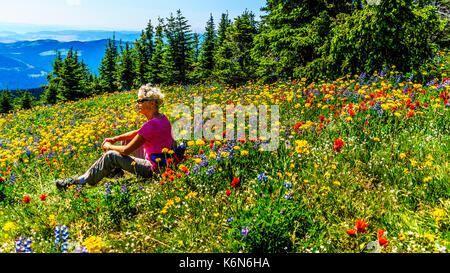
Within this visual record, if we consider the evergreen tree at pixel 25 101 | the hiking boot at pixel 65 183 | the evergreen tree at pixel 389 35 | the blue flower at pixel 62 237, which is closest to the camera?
the blue flower at pixel 62 237

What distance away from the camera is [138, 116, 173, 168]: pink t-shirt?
153 inches

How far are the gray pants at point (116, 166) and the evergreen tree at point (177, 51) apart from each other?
2384 centimetres

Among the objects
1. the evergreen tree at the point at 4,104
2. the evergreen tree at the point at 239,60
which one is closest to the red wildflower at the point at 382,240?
the evergreen tree at the point at 239,60

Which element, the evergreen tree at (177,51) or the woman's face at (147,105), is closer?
the woman's face at (147,105)

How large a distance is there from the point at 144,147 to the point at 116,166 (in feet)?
1.79

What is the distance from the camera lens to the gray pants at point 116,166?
3.94 m

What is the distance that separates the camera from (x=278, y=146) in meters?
4.02

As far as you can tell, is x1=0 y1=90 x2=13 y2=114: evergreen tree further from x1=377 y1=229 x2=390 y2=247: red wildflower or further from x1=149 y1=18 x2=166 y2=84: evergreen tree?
x1=377 y1=229 x2=390 y2=247: red wildflower

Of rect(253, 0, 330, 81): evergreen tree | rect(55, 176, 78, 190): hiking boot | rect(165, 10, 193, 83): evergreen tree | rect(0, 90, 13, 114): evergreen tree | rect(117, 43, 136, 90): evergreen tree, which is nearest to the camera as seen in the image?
rect(55, 176, 78, 190): hiking boot

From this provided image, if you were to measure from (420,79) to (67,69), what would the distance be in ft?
122

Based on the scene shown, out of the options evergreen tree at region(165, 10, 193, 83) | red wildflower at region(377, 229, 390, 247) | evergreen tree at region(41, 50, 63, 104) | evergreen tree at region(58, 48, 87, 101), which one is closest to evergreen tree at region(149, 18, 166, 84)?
evergreen tree at region(165, 10, 193, 83)

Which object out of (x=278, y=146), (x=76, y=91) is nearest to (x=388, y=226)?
(x=278, y=146)

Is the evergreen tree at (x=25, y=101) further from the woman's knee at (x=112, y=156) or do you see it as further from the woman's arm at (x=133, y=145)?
the woman's arm at (x=133, y=145)
